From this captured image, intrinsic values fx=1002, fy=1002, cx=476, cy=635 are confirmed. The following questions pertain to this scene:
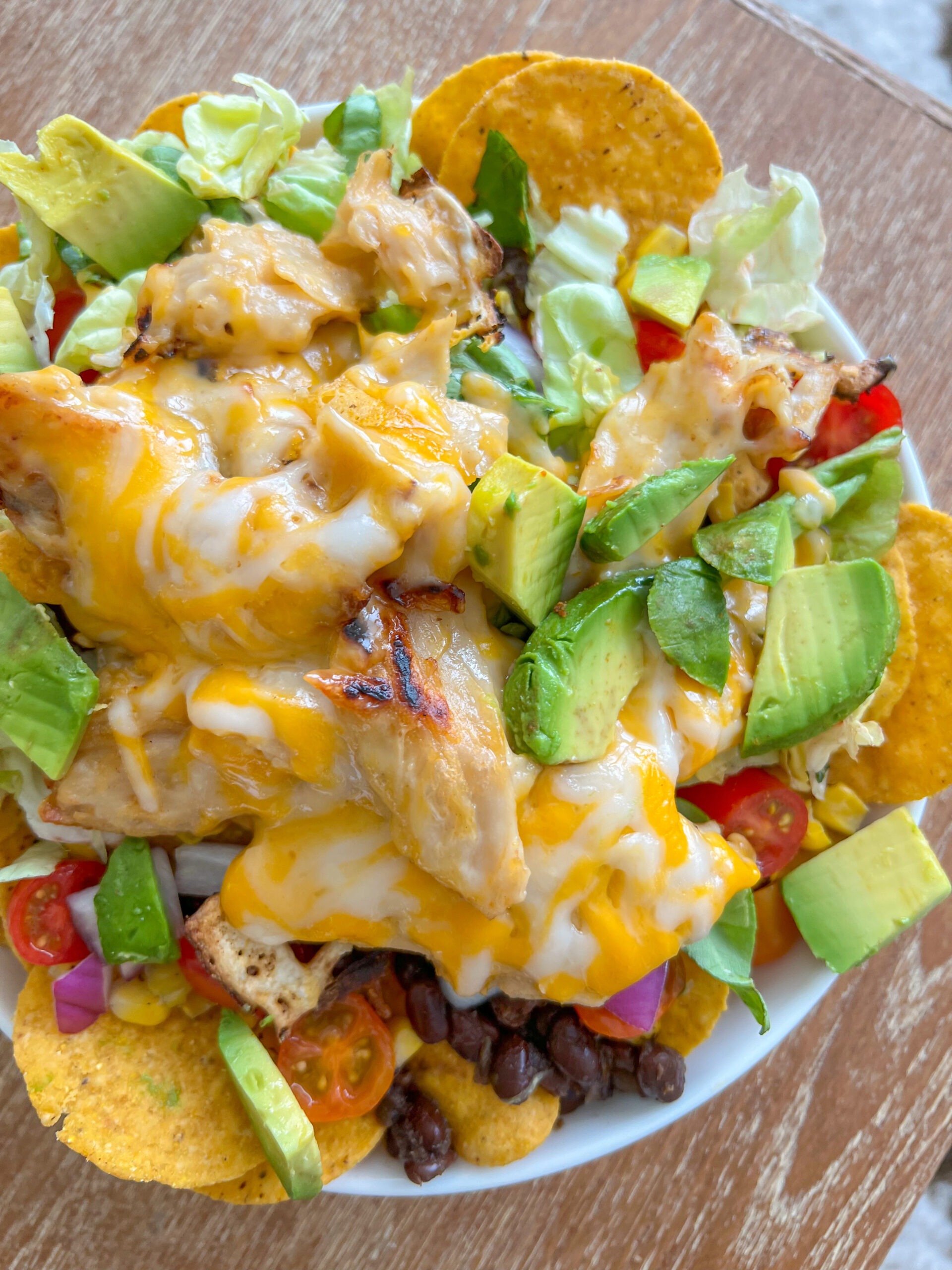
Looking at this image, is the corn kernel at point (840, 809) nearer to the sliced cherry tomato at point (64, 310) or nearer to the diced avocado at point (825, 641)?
the diced avocado at point (825, 641)

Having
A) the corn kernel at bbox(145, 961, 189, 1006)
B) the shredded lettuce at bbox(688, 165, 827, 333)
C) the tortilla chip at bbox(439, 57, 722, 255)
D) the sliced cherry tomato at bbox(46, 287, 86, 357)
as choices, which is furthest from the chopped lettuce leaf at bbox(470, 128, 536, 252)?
the corn kernel at bbox(145, 961, 189, 1006)

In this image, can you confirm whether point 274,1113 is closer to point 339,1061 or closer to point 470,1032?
point 339,1061

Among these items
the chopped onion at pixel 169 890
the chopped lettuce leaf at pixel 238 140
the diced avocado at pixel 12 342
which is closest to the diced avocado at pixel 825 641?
the chopped onion at pixel 169 890

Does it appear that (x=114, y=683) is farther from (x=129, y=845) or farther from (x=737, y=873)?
(x=737, y=873)

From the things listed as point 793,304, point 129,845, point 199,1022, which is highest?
point 793,304

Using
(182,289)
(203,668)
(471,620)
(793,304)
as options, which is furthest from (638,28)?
(203,668)

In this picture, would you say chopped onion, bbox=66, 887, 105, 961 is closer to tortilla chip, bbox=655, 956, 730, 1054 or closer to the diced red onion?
the diced red onion
